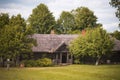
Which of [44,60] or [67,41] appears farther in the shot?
[67,41]

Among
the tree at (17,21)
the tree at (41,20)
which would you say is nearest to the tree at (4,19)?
the tree at (17,21)

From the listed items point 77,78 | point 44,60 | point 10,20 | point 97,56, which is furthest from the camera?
point 97,56

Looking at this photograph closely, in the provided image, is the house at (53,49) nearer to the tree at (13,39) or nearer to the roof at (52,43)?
the roof at (52,43)

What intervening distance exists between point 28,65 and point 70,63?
12190 mm

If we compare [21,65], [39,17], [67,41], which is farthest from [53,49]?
[39,17]

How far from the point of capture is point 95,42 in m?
56.2

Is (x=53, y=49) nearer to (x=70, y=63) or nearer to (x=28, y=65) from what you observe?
(x=70, y=63)

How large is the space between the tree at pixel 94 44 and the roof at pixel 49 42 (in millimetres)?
3653

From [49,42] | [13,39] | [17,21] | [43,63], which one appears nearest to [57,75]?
[13,39]

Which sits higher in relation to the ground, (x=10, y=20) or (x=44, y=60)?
(x=10, y=20)

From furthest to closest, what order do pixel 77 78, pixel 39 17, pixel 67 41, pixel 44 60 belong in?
pixel 39 17 → pixel 67 41 → pixel 44 60 → pixel 77 78

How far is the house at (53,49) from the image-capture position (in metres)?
58.0

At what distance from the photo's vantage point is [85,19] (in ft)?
312

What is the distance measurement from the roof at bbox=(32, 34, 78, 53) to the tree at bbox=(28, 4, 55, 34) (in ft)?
94.4
